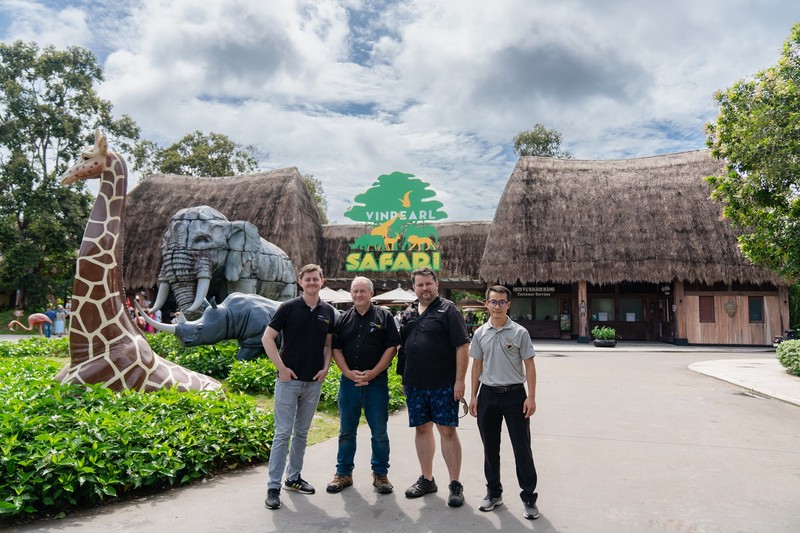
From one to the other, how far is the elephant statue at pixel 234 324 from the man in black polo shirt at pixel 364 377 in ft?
15.6

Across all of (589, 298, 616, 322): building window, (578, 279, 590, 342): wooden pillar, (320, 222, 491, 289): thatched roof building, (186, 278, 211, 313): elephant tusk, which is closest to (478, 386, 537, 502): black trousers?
(186, 278, 211, 313): elephant tusk

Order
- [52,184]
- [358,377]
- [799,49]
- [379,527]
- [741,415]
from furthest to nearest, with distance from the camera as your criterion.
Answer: [52,184], [799,49], [741,415], [358,377], [379,527]

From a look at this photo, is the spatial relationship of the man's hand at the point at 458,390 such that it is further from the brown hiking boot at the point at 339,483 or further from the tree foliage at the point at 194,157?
the tree foliage at the point at 194,157

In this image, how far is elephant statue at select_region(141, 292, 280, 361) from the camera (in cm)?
841

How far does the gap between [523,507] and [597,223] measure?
1958 centimetres

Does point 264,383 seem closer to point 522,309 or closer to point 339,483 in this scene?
point 339,483

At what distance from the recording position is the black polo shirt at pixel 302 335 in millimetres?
4227

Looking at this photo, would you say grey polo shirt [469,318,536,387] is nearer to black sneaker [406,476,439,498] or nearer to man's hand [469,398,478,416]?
man's hand [469,398,478,416]

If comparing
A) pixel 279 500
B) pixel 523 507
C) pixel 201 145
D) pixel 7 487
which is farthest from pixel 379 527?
pixel 201 145

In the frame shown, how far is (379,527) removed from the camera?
3525mm

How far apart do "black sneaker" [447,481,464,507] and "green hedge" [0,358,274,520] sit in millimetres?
1893

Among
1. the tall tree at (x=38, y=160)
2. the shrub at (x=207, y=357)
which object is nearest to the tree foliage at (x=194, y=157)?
the tall tree at (x=38, y=160)

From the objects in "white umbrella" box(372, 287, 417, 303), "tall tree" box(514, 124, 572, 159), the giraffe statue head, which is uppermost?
"tall tree" box(514, 124, 572, 159)

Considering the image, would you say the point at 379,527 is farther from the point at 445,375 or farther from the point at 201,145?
the point at 201,145
